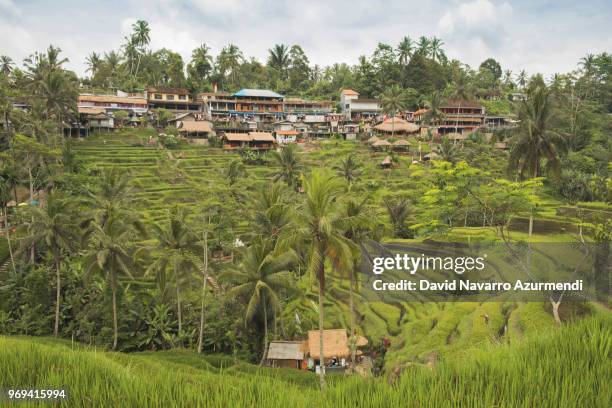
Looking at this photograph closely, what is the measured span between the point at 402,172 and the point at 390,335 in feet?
144

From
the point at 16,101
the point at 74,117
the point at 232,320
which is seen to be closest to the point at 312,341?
the point at 232,320

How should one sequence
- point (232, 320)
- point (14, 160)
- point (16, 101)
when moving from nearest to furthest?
point (232, 320)
point (14, 160)
point (16, 101)

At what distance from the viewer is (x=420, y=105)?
317ft

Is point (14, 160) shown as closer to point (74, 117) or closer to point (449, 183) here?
point (74, 117)

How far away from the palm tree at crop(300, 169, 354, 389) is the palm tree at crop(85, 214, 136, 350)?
52.6 ft

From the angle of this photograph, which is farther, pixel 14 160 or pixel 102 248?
pixel 14 160

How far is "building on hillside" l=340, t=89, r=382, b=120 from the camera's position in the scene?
94.5 m

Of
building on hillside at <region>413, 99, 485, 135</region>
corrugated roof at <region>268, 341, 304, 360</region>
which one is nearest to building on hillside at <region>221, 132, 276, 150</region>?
building on hillside at <region>413, 99, 485, 135</region>

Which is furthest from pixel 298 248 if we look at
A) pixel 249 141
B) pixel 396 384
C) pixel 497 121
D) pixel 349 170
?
pixel 497 121

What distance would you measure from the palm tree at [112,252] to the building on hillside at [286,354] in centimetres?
1049

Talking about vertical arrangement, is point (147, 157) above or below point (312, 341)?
above

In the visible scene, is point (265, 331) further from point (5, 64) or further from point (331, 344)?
point (5, 64)

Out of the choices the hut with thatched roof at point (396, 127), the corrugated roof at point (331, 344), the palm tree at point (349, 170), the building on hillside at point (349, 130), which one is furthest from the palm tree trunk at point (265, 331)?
the building on hillside at point (349, 130)

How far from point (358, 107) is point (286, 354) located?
7618cm
